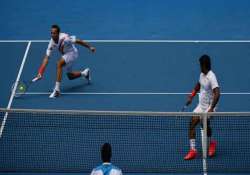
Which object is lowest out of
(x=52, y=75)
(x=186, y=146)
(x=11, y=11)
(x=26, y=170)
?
(x=26, y=170)

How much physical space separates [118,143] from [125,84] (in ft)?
12.3

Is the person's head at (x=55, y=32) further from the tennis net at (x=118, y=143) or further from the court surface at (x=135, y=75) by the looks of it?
the tennis net at (x=118, y=143)

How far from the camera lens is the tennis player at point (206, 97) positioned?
1314cm

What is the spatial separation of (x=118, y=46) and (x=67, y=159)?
659cm

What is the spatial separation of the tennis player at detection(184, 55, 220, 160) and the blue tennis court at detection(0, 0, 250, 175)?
277mm

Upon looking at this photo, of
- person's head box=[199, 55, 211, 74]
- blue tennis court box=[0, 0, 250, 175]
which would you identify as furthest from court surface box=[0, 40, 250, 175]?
person's head box=[199, 55, 211, 74]

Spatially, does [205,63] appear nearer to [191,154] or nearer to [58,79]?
[191,154]

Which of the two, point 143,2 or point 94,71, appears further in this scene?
point 143,2

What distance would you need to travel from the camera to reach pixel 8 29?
20.6 metres

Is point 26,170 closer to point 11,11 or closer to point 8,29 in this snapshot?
point 8,29

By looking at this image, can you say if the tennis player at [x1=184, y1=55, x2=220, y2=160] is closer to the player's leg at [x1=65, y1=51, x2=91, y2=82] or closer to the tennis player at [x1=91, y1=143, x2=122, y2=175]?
the tennis player at [x1=91, y1=143, x2=122, y2=175]

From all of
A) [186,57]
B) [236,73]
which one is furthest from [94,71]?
[236,73]

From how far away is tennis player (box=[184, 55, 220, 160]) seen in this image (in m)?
13.1

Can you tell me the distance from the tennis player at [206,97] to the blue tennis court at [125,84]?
0.28 metres
